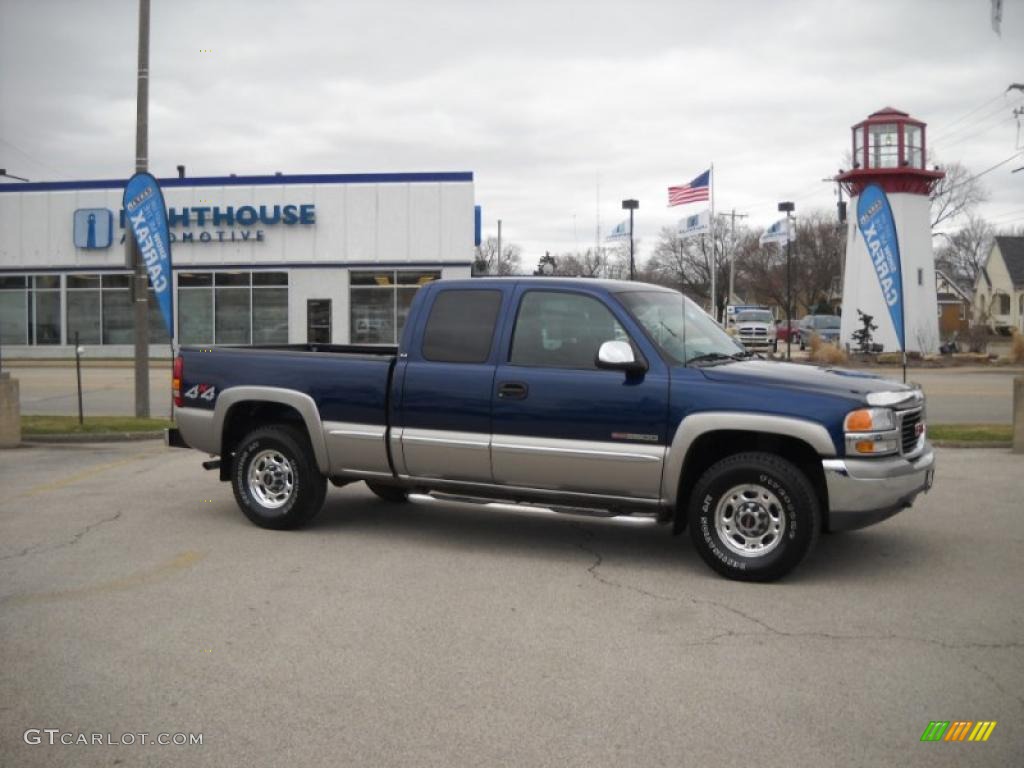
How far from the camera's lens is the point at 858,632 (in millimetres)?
5570

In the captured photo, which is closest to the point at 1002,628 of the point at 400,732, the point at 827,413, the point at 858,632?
the point at 858,632

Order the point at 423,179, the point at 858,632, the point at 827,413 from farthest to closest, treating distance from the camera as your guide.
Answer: the point at 423,179
the point at 827,413
the point at 858,632

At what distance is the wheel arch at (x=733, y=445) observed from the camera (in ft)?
21.2

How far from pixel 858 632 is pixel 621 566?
6.29ft

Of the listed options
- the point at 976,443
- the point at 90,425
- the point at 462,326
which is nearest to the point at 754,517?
the point at 462,326

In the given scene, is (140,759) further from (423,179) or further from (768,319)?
(768,319)

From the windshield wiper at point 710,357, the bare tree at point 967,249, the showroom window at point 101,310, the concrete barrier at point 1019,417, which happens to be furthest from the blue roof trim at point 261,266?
the bare tree at point 967,249

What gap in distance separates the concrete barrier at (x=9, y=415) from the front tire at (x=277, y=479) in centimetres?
678

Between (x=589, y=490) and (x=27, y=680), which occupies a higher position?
(x=589, y=490)

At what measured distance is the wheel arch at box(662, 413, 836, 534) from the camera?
647cm

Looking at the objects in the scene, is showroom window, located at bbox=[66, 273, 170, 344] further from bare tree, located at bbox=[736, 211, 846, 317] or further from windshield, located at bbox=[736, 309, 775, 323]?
bare tree, located at bbox=[736, 211, 846, 317]

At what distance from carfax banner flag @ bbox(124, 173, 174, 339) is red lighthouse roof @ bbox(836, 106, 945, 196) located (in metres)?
→ 30.7

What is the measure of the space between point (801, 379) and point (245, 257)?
1326 inches

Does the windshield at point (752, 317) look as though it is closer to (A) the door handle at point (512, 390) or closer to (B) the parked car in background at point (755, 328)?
(B) the parked car in background at point (755, 328)
